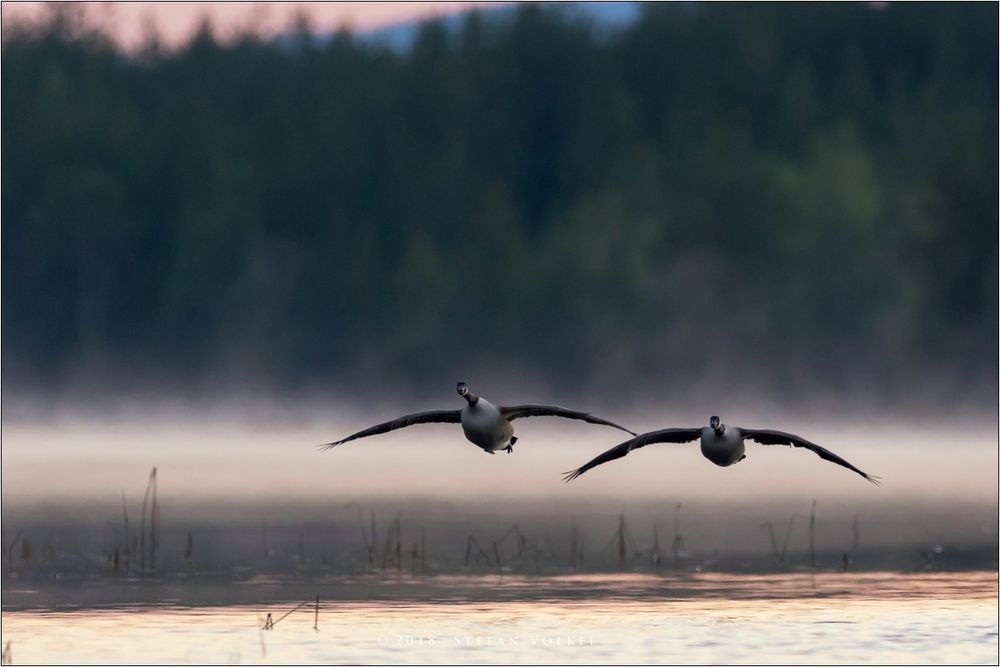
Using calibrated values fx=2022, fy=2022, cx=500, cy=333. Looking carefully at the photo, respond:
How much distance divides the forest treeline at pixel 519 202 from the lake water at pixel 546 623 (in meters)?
50.7

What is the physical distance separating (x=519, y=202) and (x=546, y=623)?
6459 centimetres

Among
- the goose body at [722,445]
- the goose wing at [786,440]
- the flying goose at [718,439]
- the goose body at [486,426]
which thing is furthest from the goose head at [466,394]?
the goose wing at [786,440]

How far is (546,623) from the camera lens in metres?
18.2

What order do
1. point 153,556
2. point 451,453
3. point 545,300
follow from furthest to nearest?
point 545,300, point 451,453, point 153,556

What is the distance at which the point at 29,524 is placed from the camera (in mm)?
28062

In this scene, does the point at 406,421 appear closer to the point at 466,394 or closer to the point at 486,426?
the point at 466,394

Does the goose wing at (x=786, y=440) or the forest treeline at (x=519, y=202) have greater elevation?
the forest treeline at (x=519, y=202)

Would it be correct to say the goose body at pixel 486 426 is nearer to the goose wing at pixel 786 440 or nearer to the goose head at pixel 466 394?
the goose head at pixel 466 394

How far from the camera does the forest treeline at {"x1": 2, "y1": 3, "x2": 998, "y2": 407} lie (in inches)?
2891

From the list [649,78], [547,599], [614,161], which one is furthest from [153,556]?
[649,78]

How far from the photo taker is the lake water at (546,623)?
16531 millimetres

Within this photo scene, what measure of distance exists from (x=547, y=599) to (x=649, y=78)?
68020 millimetres

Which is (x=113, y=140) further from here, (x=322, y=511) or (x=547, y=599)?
(x=547, y=599)

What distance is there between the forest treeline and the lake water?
50687mm
